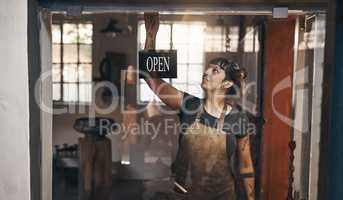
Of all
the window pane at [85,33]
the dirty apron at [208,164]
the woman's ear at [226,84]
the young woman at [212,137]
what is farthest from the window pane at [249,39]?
the window pane at [85,33]

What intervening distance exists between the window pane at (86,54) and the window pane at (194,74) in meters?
4.60

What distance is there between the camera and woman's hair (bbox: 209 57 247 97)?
3.55 m

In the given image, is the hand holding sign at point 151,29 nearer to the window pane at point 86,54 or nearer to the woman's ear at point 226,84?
the woman's ear at point 226,84

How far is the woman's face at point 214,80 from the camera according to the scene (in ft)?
11.2

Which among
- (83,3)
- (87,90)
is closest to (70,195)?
(83,3)

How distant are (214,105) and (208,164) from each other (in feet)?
1.62

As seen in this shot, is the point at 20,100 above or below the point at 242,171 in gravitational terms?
above

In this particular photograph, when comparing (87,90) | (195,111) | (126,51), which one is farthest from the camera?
(87,90)

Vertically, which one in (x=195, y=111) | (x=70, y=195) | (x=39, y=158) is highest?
(x=195, y=111)

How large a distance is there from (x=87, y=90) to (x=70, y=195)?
3.68 metres

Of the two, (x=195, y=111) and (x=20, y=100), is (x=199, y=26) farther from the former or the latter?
(x=20, y=100)

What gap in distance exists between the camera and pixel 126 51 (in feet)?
20.3

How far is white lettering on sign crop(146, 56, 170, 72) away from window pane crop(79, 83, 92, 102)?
391cm

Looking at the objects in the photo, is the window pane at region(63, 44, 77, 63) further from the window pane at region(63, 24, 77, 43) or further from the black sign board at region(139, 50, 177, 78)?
the black sign board at region(139, 50, 177, 78)
